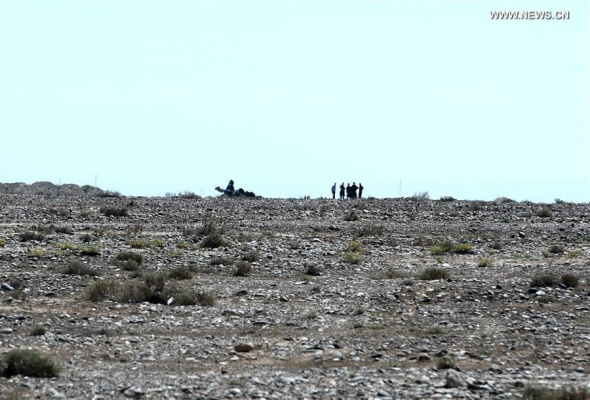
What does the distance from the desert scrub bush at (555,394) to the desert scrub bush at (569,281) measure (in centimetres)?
1093

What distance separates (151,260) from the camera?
1139 inches

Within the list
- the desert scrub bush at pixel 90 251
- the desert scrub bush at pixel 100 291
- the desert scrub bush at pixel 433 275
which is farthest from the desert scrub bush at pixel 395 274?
the desert scrub bush at pixel 90 251

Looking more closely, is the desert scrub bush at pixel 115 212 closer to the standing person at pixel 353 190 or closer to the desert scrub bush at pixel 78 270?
the desert scrub bush at pixel 78 270

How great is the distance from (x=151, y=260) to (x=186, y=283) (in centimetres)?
463

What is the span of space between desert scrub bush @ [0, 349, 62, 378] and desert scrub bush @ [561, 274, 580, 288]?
13.5 m

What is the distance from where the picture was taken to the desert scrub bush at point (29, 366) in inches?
548

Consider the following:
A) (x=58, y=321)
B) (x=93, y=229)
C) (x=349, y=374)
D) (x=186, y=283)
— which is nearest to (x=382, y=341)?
(x=349, y=374)

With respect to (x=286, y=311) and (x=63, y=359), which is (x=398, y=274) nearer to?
(x=286, y=311)

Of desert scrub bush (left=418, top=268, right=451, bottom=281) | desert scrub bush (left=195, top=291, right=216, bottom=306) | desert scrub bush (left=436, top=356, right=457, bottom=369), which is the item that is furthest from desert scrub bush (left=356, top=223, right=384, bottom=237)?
desert scrub bush (left=436, top=356, right=457, bottom=369)

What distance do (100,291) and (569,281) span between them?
1062cm

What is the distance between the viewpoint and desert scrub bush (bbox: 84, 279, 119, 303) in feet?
70.3

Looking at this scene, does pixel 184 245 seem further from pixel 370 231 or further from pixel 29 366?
pixel 29 366

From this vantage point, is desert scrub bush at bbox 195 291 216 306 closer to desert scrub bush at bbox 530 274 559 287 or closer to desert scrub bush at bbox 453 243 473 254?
desert scrub bush at bbox 530 274 559 287

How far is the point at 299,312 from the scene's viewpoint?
20391mm
